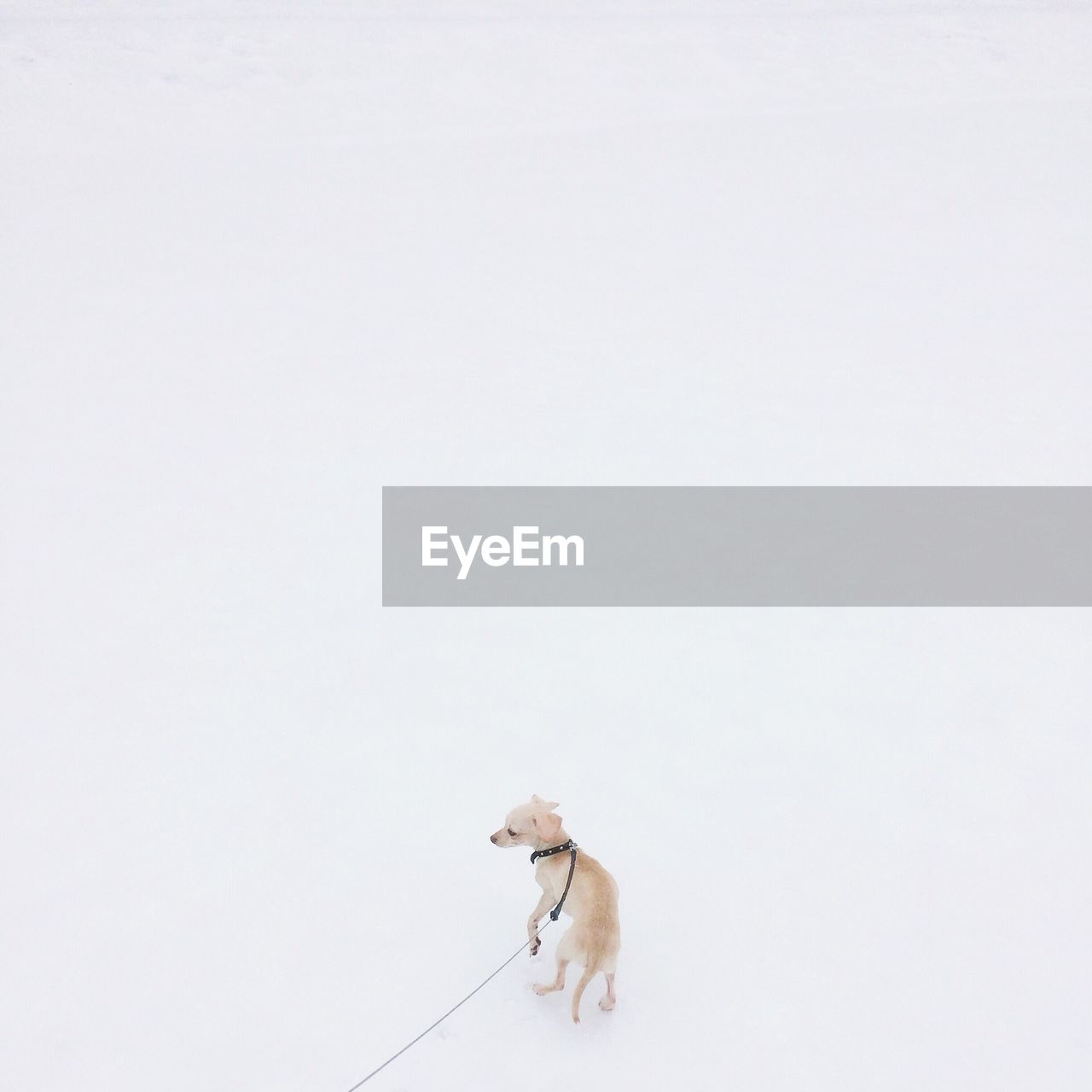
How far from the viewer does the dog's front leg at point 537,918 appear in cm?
242

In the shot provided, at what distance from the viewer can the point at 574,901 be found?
2316mm

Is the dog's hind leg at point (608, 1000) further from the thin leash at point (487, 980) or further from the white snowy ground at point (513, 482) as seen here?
the thin leash at point (487, 980)

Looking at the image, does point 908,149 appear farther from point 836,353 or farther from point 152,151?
point 152,151

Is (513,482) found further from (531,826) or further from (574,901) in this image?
(574,901)

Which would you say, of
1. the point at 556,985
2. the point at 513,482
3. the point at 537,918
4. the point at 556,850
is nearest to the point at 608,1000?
the point at 556,985

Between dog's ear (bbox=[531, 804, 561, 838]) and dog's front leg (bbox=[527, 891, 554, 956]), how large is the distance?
6.2 inches

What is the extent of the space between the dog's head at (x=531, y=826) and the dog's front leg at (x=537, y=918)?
0.43ft

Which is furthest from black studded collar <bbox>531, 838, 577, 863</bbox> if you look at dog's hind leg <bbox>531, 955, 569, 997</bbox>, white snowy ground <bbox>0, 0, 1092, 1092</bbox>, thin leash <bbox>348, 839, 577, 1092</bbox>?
white snowy ground <bbox>0, 0, 1092, 1092</bbox>

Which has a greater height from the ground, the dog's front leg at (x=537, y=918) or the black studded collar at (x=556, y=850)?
the black studded collar at (x=556, y=850)

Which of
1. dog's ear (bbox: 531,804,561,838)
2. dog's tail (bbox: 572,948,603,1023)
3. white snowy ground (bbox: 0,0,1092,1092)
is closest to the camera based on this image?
dog's tail (bbox: 572,948,603,1023)

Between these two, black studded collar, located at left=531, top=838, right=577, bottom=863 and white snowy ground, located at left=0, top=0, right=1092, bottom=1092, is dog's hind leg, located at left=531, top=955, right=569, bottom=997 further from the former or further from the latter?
black studded collar, located at left=531, top=838, right=577, bottom=863

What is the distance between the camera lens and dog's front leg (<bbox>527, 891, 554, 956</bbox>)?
2418 millimetres

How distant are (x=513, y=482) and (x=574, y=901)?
8.38 ft

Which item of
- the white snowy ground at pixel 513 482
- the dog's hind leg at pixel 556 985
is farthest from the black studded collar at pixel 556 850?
the white snowy ground at pixel 513 482
